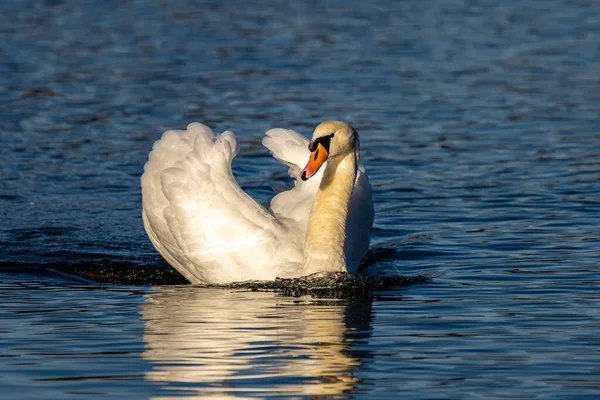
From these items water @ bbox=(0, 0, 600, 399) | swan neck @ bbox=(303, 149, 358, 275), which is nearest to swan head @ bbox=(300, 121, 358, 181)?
swan neck @ bbox=(303, 149, 358, 275)

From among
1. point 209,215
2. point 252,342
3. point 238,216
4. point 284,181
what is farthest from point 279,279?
point 284,181

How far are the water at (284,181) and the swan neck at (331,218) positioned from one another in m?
0.36

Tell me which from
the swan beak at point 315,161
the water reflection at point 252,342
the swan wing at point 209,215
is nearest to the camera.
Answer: the water reflection at point 252,342

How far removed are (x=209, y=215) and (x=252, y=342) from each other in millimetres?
2359

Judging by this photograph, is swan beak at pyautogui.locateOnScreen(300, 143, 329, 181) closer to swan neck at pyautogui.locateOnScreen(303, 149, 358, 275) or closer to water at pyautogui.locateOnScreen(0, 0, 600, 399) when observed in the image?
swan neck at pyautogui.locateOnScreen(303, 149, 358, 275)

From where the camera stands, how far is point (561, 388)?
7586mm

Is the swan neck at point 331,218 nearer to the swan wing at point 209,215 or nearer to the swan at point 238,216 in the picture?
the swan at point 238,216

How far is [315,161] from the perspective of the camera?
399 inches

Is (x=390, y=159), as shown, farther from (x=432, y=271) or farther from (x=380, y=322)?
(x=380, y=322)

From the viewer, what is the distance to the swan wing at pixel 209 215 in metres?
Answer: 10.7

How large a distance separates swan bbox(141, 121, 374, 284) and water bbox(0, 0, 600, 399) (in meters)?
0.31

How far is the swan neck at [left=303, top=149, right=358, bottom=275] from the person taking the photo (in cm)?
1043

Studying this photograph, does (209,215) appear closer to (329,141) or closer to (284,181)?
(329,141)

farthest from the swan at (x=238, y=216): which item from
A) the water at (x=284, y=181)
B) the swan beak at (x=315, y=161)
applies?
the water at (x=284, y=181)
